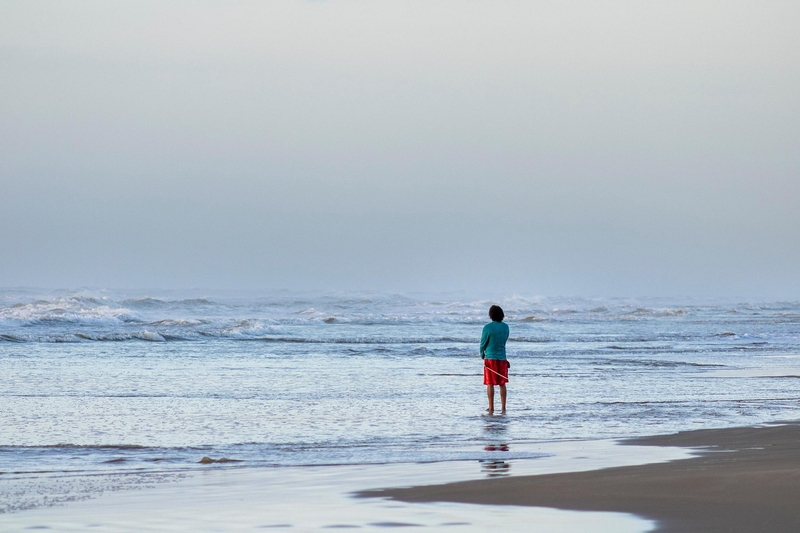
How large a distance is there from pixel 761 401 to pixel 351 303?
60770 mm

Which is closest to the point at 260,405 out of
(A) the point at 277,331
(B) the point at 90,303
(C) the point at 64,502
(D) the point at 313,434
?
(D) the point at 313,434

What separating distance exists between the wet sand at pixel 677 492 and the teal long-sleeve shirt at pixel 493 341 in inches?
179

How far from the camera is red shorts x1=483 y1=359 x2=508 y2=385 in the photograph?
36.5 ft

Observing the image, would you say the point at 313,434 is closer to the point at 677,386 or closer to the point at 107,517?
the point at 107,517

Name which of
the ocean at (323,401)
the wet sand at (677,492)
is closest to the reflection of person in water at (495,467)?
the ocean at (323,401)

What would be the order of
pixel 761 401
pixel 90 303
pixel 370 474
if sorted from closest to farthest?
pixel 370 474
pixel 761 401
pixel 90 303

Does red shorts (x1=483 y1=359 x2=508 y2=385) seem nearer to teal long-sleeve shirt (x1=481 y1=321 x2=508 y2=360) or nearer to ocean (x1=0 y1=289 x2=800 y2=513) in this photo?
teal long-sleeve shirt (x1=481 y1=321 x2=508 y2=360)

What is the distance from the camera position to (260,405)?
36.3 ft

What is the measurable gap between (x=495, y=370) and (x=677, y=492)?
5751 millimetres

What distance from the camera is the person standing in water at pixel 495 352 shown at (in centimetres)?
1118

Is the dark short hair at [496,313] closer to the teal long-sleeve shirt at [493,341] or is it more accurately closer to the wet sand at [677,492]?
the teal long-sleeve shirt at [493,341]

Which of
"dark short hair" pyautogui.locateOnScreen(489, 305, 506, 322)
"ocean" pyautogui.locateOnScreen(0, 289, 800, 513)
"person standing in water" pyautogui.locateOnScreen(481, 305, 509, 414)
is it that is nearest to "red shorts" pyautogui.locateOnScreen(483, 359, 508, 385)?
"person standing in water" pyautogui.locateOnScreen(481, 305, 509, 414)

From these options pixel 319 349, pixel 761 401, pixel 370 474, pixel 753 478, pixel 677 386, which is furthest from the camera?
pixel 319 349

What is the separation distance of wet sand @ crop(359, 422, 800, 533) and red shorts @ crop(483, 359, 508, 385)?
4078mm
